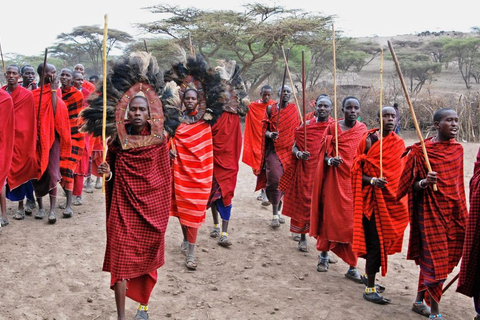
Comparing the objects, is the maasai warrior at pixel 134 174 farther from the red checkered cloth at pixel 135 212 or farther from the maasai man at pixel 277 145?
the maasai man at pixel 277 145

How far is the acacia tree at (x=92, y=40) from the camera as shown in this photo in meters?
33.3

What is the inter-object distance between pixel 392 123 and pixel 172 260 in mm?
3101

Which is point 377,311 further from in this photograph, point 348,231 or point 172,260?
point 172,260

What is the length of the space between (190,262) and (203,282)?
1.33 ft

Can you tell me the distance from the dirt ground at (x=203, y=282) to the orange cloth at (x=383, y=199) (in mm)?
645

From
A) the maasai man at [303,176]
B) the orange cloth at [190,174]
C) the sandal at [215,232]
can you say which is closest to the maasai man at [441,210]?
the maasai man at [303,176]

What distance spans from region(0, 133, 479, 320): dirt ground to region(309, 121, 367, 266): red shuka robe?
0.42 metres

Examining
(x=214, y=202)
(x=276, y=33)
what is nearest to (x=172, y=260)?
(x=214, y=202)

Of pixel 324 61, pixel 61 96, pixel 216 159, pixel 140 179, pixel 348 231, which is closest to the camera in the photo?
pixel 140 179

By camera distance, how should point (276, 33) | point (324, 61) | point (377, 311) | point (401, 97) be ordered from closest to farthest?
point (377, 311), point (401, 97), point (276, 33), point (324, 61)

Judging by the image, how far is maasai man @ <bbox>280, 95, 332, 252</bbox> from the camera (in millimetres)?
6770

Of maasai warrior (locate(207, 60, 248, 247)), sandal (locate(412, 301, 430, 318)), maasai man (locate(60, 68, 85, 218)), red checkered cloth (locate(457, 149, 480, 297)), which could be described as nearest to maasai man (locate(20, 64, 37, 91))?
maasai man (locate(60, 68, 85, 218))

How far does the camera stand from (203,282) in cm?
565

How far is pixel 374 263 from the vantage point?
5.19 meters
